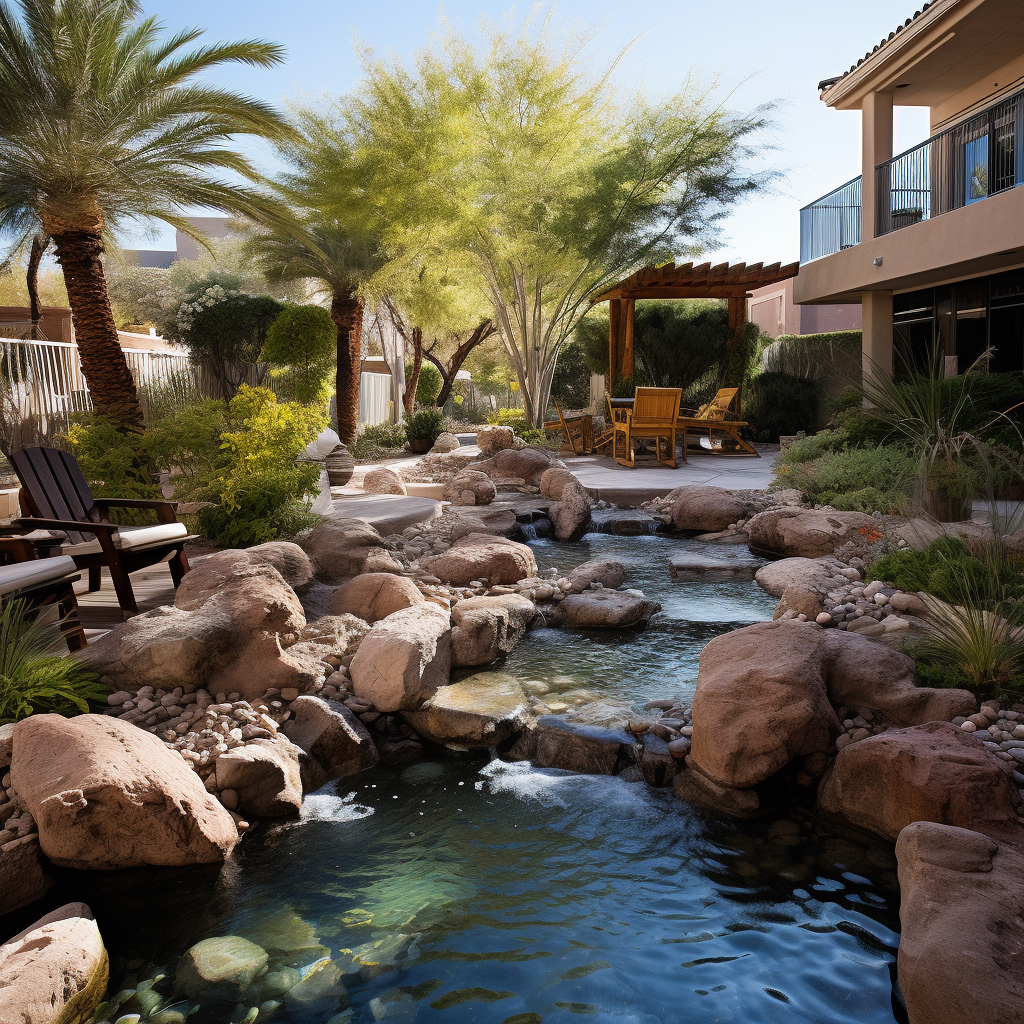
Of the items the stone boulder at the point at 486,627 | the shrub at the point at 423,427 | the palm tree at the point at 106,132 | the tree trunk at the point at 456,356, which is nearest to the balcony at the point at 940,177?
the shrub at the point at 423,427

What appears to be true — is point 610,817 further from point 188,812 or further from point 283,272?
point 283,272

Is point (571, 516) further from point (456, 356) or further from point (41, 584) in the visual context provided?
point (456, 356)

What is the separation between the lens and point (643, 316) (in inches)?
781

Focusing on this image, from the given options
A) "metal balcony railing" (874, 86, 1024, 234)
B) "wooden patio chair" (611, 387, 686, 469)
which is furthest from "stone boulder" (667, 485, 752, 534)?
"metal balcony railing" (874, 86, 1024, 234)

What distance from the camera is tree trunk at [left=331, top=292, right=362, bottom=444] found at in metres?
16.4

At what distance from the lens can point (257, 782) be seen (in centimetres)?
349

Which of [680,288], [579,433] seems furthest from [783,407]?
[579,433]

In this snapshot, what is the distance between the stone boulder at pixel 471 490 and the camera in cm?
1005

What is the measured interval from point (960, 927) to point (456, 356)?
24.6m

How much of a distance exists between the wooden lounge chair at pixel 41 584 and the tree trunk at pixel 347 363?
39.6 ft

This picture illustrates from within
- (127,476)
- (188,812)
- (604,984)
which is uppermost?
(127,476)

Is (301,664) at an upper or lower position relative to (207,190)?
lower

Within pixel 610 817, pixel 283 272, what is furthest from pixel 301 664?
pixel 283 272

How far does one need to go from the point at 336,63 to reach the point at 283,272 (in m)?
4.60
